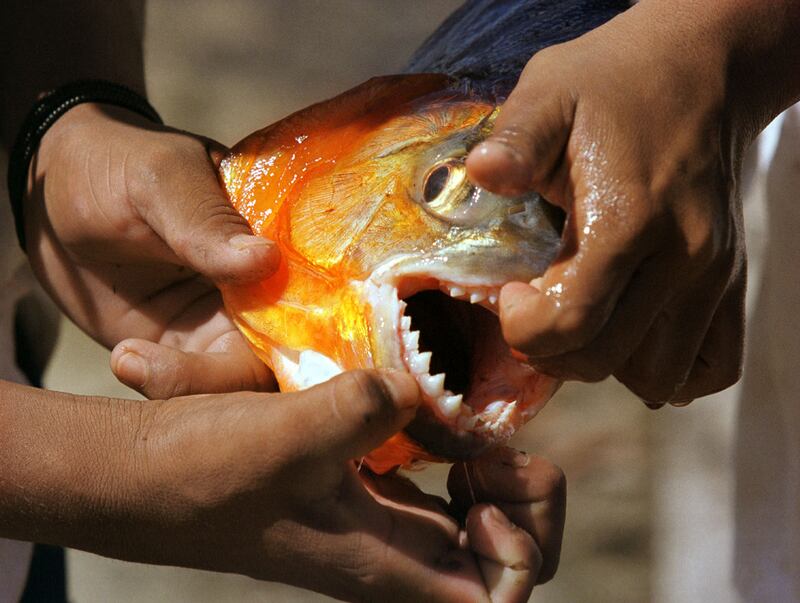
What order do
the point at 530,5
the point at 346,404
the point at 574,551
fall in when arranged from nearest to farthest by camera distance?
the point at 346,404
the point at 530,5
the point at 574,551

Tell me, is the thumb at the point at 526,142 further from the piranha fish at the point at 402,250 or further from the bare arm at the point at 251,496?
the bare arm at the point at 251,496

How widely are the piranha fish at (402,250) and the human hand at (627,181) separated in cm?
9

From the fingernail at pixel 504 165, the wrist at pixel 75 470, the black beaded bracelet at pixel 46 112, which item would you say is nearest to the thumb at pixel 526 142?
the fingernail at pixel 504 165

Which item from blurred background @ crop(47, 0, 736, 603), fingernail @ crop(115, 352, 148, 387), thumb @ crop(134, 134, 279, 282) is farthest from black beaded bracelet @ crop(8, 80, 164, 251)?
blurred background @ crop(47, 0, 736, 603)

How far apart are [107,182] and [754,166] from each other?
1741mm

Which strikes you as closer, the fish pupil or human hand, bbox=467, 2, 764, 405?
human hand, bbox=467, 2, 764, 405

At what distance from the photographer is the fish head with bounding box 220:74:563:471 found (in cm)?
142

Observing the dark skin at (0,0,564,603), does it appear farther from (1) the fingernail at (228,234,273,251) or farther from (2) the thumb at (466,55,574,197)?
(2) the thumb at (466,55,574,197)

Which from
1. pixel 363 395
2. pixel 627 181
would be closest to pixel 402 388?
pixel 363 395

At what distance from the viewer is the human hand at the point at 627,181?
1.31 meters

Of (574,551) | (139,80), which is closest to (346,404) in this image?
(139,80)

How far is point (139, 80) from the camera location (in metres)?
2.56

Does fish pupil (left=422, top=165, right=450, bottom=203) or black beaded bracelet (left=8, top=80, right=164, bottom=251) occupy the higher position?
black beaded bracelet (left=8, top=80, right=164, bottom=251)

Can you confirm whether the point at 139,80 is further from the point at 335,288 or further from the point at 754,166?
the point at 754,166
